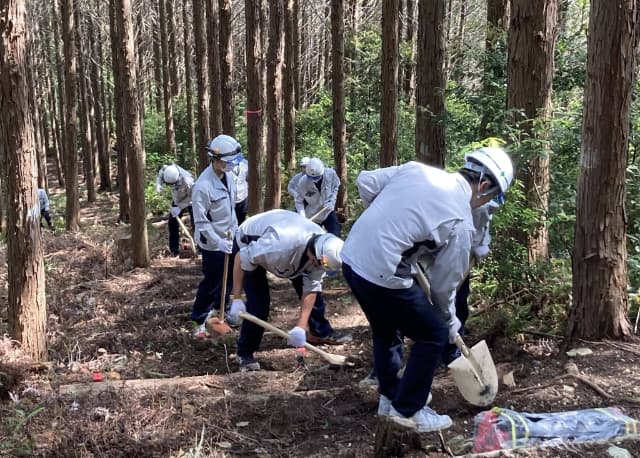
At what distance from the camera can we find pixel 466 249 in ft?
10.6

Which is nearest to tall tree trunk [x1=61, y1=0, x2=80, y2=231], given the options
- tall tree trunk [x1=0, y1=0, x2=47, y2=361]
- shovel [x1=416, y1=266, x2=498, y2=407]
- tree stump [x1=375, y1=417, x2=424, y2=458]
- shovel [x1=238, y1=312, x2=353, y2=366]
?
tall tree trunk [x1=0, y1=0, x2=47, y2=361]

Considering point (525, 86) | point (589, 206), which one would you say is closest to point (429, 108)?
point (525, 86)

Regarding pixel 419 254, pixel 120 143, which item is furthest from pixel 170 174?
pixel 419 254

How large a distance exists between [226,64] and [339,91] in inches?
97.4

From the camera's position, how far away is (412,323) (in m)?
3.39

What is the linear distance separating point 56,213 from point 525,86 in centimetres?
1913

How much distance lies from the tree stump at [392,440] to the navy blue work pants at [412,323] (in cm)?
19

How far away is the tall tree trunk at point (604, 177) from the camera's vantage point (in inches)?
172

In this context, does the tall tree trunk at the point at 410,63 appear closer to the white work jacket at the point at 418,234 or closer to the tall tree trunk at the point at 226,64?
the tall tree trunk at the point at 226,64

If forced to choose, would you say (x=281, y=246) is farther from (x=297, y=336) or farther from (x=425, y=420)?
(x=425, y=420)

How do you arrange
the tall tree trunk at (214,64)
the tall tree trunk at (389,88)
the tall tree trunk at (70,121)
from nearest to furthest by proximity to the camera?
the tall tree trunk at (389,88), the tall tree trunk at (214,64), the tall tree trunk at (70,121)

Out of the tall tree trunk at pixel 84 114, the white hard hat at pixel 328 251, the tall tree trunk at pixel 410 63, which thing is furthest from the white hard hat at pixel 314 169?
the tall tree trunk at pixel 84 114

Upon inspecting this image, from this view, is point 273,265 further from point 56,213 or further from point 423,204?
point 56,213

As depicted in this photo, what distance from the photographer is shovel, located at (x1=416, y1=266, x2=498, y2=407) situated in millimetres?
3861
